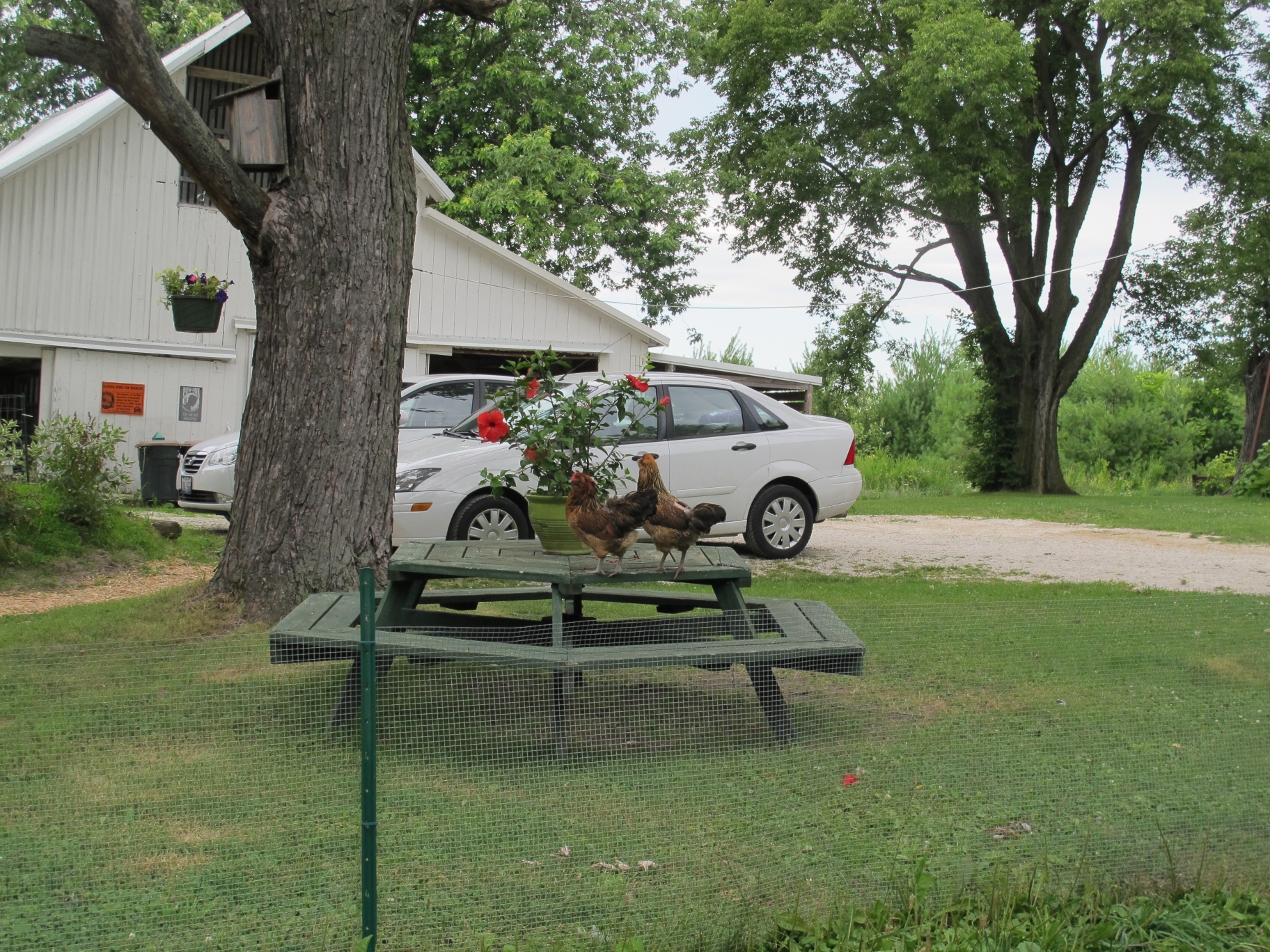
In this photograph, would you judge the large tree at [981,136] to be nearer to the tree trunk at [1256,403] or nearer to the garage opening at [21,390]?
the tree trunk at [1256,403]

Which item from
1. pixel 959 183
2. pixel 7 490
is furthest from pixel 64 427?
pixel 959 183

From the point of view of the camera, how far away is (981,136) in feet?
70.4

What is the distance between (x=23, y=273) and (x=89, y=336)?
117 centimetres

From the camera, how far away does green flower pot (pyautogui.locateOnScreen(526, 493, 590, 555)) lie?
5363 millimetres

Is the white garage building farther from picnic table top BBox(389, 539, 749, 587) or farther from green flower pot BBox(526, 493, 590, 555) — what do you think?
green flower pot BBox(526, 493, 590, 555)

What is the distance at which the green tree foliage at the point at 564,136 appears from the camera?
2666 cm

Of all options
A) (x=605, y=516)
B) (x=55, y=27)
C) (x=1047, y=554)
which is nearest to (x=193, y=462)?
(x=605, y=516)

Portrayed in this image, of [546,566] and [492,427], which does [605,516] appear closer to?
[546,566]

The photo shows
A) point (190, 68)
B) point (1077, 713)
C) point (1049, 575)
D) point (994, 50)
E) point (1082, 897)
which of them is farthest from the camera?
point (994, 50)

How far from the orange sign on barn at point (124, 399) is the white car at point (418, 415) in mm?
4648

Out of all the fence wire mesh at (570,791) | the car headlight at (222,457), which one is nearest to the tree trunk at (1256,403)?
the car headlight at (222,457)

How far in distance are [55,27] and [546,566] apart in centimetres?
2172

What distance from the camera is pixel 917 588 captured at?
9383mm

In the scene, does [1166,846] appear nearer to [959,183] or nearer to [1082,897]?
[1082,897]
